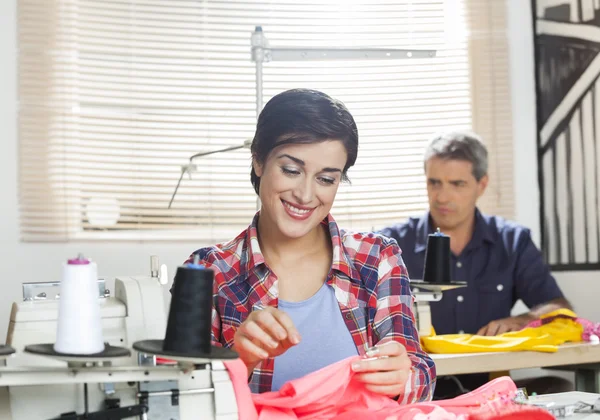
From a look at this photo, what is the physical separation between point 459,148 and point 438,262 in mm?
1041

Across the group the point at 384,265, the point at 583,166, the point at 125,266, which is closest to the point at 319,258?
the point at 384,265

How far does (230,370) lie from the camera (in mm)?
1698

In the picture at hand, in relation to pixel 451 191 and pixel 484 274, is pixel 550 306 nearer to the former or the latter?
pixel 484 274

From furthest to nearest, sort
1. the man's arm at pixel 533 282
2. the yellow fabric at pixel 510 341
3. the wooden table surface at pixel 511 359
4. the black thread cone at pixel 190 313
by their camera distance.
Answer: the man's arm at pixel 533 282
the yellow fabric at pixel 510 341
the wooden table surface at pixel 511 359
the black thread cone at pixel 190 313

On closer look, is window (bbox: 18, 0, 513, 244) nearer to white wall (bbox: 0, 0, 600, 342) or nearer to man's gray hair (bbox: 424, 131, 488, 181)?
white wall (bbox: 0, 0, 600, 342)

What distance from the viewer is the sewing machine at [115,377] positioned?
1.53 metres

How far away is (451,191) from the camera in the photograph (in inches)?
162

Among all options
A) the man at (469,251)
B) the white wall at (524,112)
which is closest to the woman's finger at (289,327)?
the man at (469,251)

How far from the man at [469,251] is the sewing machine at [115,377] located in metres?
2.48

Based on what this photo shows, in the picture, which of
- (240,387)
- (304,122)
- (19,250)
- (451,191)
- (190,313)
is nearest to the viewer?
(190,313)

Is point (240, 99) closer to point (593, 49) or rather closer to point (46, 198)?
point (46, 198)

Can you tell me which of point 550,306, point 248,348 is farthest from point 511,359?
point 248,348

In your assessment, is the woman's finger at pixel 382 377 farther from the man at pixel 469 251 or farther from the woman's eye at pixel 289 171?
the man at pixel 469 251

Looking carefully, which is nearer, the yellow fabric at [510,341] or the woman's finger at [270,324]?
the woman's finger at [270,324]
